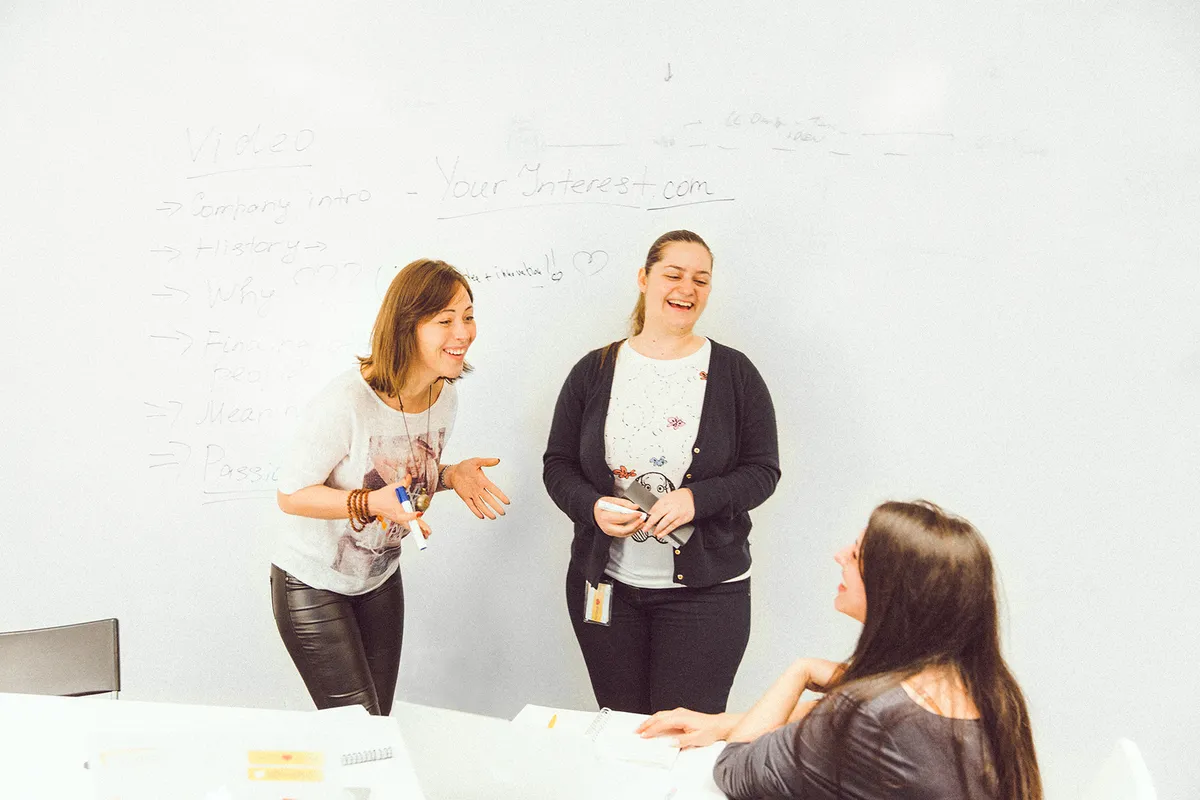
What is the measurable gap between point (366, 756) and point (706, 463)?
106cm

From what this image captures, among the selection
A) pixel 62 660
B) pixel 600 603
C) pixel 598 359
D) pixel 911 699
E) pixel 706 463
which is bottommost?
pixel 62 660

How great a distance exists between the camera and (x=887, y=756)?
1.20m

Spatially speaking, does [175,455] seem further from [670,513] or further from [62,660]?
[670,513]

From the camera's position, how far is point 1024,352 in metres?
2.22

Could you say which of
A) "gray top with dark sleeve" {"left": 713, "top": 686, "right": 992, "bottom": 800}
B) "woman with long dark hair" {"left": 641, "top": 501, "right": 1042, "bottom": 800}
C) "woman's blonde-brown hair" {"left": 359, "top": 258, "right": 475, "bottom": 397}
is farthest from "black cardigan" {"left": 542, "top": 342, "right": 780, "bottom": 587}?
"gray top with dark sleeve" {"left": 713, "top": 686, "right": 992, "bottom": 800}

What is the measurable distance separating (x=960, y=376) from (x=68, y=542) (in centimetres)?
278

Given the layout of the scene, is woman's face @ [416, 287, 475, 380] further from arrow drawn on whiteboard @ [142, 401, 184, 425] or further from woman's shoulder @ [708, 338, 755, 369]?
arrow drawn on whiteboard @ [142, 401, 184, 425]

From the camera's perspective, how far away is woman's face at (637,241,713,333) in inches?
81.9

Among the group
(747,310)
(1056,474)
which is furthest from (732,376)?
(1056,474)

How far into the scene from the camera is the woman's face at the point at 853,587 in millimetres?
1375

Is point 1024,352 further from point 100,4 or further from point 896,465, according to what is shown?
point 100,4

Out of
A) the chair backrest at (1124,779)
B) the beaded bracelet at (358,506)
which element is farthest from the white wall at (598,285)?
the chair backrest at (1124,779)

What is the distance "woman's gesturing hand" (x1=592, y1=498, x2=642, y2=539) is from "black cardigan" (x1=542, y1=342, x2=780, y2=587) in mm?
61

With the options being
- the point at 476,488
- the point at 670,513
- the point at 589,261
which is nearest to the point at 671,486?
the point at 670,513
